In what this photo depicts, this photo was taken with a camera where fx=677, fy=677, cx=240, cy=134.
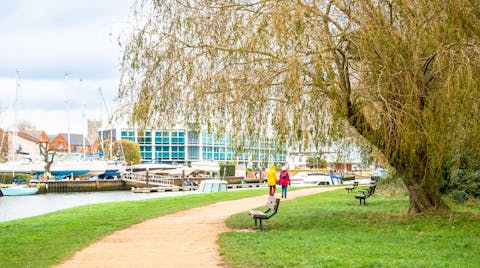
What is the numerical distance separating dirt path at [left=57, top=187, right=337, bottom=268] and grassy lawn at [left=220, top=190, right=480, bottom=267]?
46 cm

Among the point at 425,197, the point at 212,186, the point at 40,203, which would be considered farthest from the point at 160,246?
the point at 40,203

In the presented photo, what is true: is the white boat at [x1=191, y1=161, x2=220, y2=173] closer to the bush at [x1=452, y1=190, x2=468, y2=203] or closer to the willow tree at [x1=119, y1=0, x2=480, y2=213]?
the bush at [x1=452, y1=190, x2=468, y2=203]

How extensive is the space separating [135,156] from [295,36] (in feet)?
341

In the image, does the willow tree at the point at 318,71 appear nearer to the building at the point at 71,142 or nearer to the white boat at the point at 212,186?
the white boat at the point at 212,186

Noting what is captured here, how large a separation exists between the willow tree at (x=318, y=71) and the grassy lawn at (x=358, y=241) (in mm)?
1716

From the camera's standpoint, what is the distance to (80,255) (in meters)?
13.9

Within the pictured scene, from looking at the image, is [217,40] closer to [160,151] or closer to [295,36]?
[295,36]

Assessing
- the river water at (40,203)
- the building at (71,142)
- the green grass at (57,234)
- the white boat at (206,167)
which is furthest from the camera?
the building at (71,142)

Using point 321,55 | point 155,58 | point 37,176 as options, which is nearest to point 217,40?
point 155,58

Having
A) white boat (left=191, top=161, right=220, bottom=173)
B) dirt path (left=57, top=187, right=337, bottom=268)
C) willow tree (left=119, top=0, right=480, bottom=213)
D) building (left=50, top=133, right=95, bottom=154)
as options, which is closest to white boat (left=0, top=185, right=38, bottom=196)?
white boat (left=191, top=161, right=220, bottom=173)

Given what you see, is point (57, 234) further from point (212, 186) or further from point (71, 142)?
point (71, 142)

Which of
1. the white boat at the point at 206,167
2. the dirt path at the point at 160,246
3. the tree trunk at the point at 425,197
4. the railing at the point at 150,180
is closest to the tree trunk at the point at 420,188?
the tree trunk at the point at 425,197

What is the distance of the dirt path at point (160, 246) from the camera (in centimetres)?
1267

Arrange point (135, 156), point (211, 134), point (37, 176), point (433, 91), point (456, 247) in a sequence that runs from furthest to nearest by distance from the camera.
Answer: point (135, 156)
point (37, 176)
point (211, 134)
point (433, 91)
point (456, 247)
